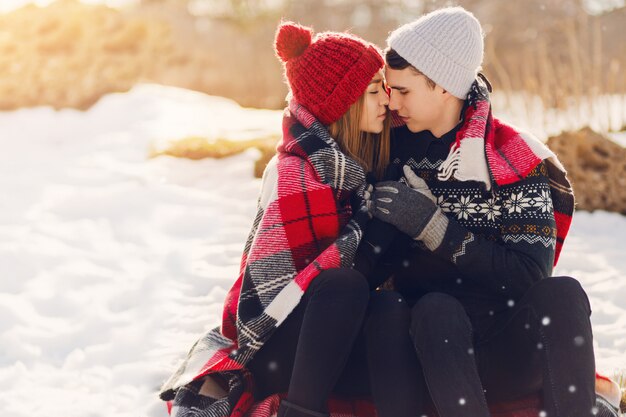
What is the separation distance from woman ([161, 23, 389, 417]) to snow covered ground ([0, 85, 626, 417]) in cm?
49

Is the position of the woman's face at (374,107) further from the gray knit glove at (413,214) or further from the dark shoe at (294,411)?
the dark shoe at (294,411)

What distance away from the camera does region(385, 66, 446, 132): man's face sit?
2.51 m

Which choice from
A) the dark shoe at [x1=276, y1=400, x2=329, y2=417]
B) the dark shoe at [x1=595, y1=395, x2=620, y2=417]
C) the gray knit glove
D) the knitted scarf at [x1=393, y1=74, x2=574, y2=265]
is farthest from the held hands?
the dark shoe at [x1=595, y1=395, x2=620, y2=417]

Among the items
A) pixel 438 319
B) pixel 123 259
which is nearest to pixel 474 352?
pixel 438 319

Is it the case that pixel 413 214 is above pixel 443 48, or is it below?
below

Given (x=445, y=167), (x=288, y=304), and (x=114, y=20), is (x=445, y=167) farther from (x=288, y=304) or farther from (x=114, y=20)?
(x=114, y=20)

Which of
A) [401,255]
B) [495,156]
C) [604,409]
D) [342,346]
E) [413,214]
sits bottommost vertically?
[604,409]

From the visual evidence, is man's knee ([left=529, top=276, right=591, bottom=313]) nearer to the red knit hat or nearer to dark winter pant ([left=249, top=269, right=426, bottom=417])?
dark winter pant ([left=249, top=269, right=426, bottom=417])

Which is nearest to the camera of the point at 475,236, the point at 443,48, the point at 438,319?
the point at 438,319

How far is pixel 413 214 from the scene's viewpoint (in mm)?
2291

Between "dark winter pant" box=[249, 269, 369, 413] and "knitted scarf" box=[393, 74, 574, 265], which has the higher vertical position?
"knitted scarf" box=[393, 74, 574, 265]

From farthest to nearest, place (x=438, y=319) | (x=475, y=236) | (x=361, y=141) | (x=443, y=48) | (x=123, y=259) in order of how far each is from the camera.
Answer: (x=123, y=259), (x=361, y=141), (x=443, y=48), (x=475, y=236), (x=438, y=319)

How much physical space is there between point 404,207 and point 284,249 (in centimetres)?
40

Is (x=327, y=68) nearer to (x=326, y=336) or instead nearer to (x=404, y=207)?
(x=404, y=207)
